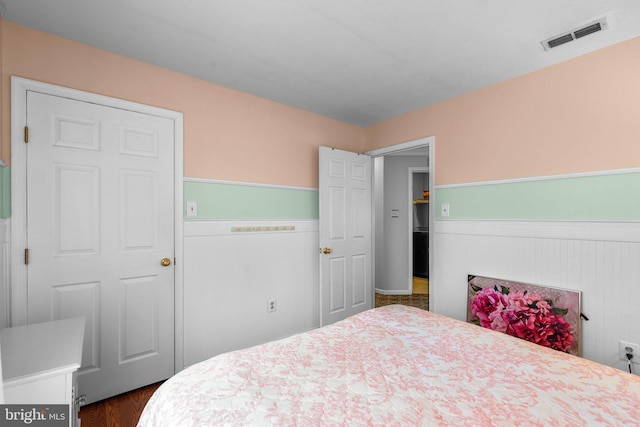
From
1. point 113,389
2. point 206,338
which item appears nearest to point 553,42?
point 206,338

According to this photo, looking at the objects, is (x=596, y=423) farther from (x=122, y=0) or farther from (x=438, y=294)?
(x=122, y=0)

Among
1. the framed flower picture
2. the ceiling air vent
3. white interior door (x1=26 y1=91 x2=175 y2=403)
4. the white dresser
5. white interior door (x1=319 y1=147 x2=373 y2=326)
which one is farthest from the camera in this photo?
white interior door (x1=319 y1=147 x2=373 y2=326)

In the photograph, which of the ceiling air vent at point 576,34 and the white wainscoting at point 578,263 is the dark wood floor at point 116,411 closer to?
the white wainscoting at point 578,263

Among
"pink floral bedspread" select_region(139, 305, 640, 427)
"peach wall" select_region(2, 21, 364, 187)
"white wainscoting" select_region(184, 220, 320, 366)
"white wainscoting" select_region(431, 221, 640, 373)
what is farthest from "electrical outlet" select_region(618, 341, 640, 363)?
"peach wall" select_region(2, 21, 364, 187)

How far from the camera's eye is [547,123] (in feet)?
7.55

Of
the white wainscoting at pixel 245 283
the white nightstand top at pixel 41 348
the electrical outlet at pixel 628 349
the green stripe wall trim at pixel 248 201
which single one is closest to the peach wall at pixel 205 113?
the green stripe wall trim at pixel 248 201

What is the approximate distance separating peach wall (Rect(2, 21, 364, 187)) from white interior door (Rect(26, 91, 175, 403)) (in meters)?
0.15

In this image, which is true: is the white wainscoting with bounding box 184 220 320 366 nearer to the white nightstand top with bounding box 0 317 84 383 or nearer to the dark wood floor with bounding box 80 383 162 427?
the dark wood floor with bounding box 80 383 162 427

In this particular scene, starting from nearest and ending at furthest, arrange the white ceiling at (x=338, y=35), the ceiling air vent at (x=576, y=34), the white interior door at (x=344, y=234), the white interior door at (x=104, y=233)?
the white ceiling at (x=338, y=35) → the ceiling air vent at (x=576, y=34) → the white interior door at (x=104, y=233) → the white interior door at (x=344, y=234)

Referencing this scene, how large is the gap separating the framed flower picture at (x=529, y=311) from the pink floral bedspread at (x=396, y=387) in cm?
95

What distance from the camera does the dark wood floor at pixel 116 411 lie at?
75.3 inches

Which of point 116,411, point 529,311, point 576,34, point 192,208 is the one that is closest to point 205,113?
point 192,208

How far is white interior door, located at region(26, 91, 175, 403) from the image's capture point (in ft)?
6.24

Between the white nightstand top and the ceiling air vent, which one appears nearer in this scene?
the white nightstand top
